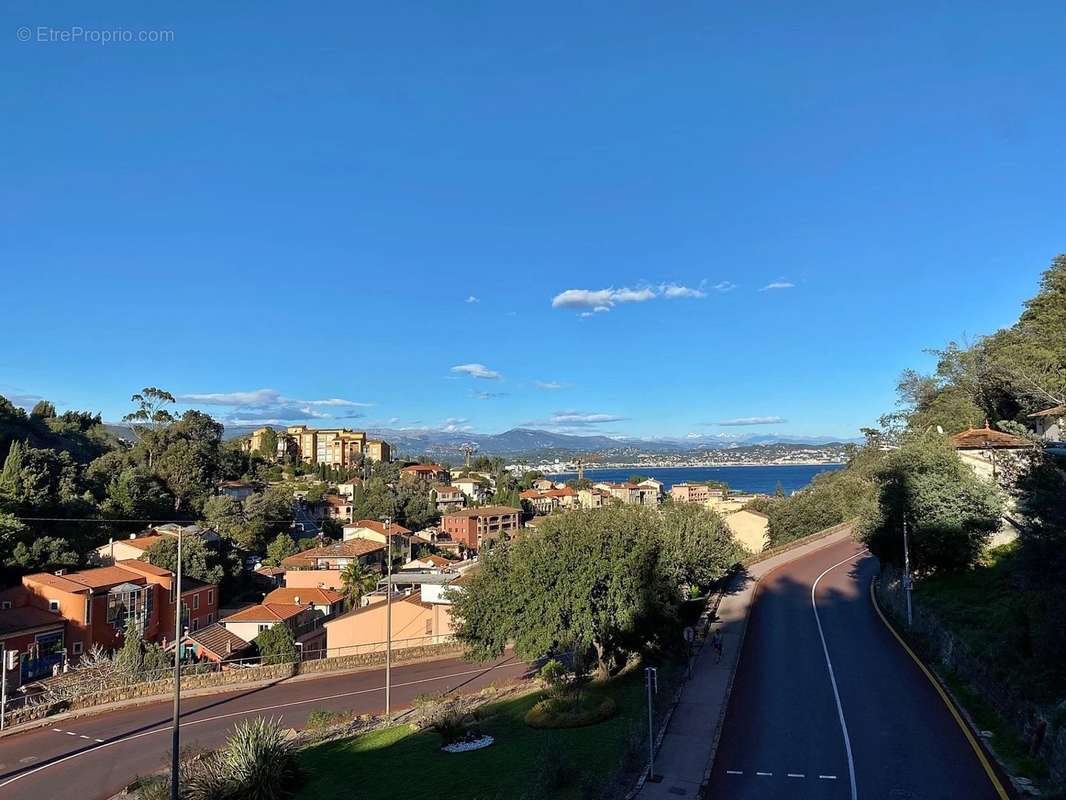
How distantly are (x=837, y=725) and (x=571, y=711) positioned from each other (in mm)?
7692

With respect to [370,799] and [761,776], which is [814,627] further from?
[370,799]

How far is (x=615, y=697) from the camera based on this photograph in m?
23.4

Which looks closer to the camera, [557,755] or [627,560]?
[557,755]

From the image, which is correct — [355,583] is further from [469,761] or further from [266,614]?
[469,761]

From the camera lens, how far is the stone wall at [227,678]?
2981 cm

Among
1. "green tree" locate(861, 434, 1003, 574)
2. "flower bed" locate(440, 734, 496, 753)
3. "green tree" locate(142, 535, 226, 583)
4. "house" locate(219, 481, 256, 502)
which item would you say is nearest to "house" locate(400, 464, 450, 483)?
"house" locate(219, 481, 256, 502)

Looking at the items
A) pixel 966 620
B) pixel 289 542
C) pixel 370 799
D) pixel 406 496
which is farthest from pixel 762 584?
pixel 406 496

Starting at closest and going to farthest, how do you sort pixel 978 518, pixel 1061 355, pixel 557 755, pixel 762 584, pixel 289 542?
pixel 557 755
pixel 978 518
pixel 1061 355
pixel 762 584
pixel 289 542

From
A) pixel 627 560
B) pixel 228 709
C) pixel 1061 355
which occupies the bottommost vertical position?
pixel 228 709

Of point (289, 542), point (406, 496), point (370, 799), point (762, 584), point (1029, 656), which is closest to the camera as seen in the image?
point (370, 799)

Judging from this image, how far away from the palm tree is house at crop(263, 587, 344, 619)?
146 cm

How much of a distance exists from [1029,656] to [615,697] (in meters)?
12.2

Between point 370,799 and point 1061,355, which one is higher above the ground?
point 1061,355

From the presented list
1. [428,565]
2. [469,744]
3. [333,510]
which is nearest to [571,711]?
[469,744]
